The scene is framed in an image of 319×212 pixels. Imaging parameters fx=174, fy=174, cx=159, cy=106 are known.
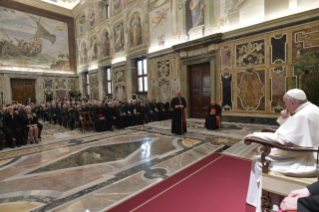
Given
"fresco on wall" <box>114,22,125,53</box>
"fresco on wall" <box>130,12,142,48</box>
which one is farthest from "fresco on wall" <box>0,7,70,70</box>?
"fresco on wall" <box>130,12,142,48</box>

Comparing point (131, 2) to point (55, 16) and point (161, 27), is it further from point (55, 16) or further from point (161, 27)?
point (55, 16)

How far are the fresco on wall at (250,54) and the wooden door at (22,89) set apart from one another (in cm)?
1747

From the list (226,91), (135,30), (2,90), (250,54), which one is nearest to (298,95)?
(250,54)

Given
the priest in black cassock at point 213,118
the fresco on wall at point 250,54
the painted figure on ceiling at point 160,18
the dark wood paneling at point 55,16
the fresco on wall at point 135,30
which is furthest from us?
the dark wood paneling at point 55,16

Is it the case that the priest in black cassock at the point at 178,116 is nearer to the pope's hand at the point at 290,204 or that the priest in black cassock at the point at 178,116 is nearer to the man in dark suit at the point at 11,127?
the pope's hand at the point at 290,204

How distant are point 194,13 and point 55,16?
50.2ft

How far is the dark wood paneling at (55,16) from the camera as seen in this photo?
49.3 ft

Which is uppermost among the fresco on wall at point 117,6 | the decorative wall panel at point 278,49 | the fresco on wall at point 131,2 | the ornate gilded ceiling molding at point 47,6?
the ornate gilded ceiling molding at point 47,6

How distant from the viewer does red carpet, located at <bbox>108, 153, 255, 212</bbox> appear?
84.0 inches

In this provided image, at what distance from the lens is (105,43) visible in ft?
50.4

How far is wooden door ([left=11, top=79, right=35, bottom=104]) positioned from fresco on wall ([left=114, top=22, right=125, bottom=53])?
886 centimetres

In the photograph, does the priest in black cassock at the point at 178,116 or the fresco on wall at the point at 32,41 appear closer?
the priest in black cassock at the point at 178,116

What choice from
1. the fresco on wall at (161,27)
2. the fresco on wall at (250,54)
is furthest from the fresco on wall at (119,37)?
the fresco on wall at (250,54)

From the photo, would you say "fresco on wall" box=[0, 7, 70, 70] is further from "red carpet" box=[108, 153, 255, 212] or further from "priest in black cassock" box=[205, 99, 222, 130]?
"red carpet" box=[108, 153, 255, 212]
